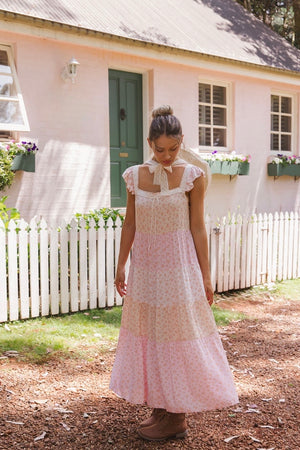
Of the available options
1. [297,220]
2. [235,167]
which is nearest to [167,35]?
[235,167]

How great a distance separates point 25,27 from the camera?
761 cm

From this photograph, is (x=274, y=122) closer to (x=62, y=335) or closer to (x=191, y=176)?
(x=62, y=335)

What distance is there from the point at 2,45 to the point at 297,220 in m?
5.69

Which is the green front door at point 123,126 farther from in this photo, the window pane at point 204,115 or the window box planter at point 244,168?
the window box planter at point 244,168

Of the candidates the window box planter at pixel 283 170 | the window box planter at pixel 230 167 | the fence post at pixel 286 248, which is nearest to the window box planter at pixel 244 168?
the window box planter at pixel 230 167

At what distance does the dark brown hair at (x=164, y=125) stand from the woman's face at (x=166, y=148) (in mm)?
23

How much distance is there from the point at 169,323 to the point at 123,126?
7218mm

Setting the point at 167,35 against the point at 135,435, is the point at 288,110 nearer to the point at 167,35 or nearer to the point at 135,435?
the point at 167,35

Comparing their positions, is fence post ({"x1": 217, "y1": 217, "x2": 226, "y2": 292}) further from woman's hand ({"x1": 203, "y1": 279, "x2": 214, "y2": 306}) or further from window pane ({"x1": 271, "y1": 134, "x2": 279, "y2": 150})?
window pane ({"x1": 271, "y1": 134, "x2": 279, "y2": 150})

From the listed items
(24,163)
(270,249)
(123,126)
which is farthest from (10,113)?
(270,249)

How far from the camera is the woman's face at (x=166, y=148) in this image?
2887 mm

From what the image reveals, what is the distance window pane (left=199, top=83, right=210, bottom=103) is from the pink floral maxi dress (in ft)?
27.3

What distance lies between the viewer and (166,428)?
3.09m

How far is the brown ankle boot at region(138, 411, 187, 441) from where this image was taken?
3.07 metres
